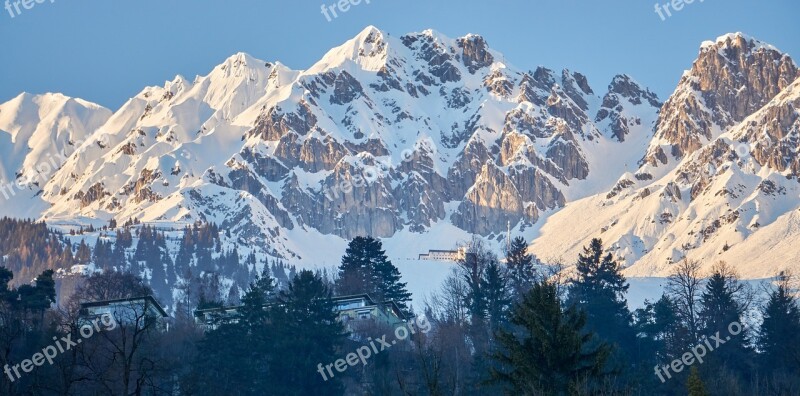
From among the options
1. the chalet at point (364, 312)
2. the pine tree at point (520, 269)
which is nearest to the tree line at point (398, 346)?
the pine tree at point (520, 269)

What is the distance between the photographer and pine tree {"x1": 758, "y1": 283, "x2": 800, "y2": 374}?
243ft

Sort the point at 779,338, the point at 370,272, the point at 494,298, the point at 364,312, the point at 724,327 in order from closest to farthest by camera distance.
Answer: the point at 779,338 < the point at 724,327 < the point at 494,298 < the point at 364,312 < the point at 370,272

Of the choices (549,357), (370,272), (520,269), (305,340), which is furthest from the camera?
(370,272)

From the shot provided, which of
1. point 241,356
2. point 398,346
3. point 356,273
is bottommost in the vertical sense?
point 241,356

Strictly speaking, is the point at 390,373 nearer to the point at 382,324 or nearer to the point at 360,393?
the point at 360,393

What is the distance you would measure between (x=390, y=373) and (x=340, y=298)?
23.6 m

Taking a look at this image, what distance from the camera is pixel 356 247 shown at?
351ft

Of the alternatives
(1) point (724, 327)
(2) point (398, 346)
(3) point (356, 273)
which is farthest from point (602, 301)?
(3) point (356, 273)

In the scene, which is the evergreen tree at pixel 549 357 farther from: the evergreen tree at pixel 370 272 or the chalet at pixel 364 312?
the evergreen tree at pixel 370 272

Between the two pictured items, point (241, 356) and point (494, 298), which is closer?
point (241, 356)

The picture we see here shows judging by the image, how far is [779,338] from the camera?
76.9m

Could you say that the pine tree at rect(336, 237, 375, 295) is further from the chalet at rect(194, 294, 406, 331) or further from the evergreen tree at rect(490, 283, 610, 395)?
the evergreen tree at rect(490, 283, 610, 395)

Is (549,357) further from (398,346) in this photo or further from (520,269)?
(520,269)

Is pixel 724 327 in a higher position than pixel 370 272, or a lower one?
lower
